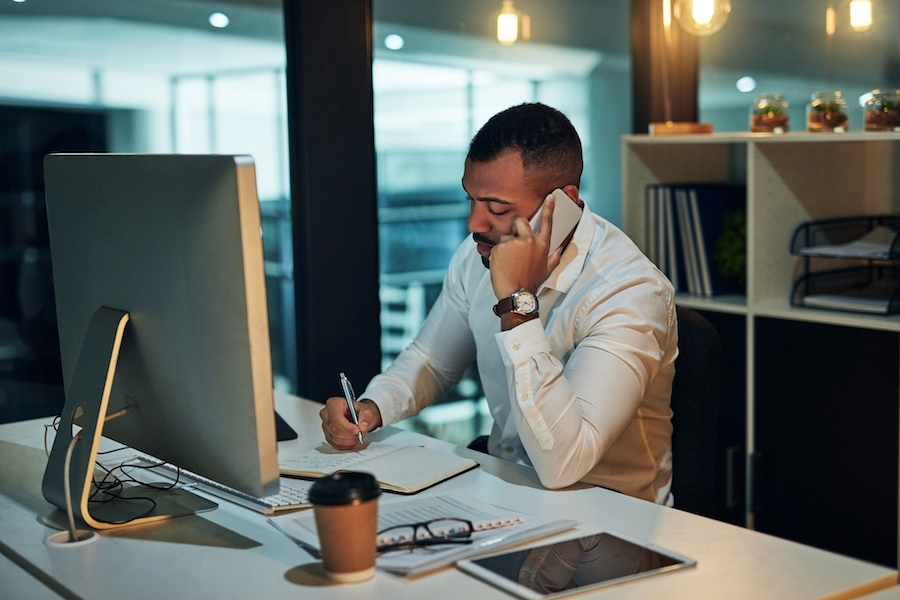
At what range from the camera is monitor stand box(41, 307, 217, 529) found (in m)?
1.37

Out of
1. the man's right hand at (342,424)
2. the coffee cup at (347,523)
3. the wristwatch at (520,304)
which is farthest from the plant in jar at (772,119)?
the coffee cup at (347,523)

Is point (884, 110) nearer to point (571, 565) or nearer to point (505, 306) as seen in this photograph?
point (505, 306)

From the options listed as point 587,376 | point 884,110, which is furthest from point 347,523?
point 884,110

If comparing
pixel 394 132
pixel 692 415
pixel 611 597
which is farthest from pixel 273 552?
pixel 394 132

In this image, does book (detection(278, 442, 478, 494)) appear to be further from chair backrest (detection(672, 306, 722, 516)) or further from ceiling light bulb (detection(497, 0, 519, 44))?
ceiling light bulb (detection(497, 0, 519, 44))

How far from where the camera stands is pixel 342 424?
1773 millimetres

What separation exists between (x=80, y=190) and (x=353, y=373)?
4.40ft

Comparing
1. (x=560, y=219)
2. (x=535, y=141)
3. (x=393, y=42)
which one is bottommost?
(x=560, y=219)

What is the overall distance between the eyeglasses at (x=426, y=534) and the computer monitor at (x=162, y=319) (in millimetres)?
163

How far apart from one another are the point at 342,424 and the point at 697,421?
659 millimetres

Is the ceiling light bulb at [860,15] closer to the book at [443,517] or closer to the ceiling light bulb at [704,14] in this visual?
the ceiling light bulb at [704,14]

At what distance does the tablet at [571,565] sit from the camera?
113 cm

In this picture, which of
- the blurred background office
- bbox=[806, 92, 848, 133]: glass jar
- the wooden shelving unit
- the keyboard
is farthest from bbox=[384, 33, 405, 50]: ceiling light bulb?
the keyboard

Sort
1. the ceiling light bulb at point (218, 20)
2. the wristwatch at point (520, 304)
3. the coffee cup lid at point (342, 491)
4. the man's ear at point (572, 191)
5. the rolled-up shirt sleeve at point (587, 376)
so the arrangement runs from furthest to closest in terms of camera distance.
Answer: the ceiling light bulb at point (218, 20) < the man's ear at point (572, 191) < the wristwatch at point (520, 304) < the rolled-up shirt sleeve at point (587, 376) < the coffee cup lid at point (342, 491)
